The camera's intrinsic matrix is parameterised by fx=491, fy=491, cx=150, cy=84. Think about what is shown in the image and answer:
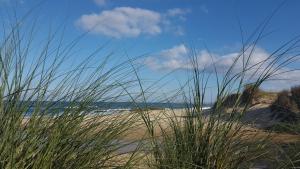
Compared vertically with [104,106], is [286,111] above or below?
above

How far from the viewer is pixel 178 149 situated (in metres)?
3.26

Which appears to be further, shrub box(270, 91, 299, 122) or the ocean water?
shrub box(270, 91, 299, 122)

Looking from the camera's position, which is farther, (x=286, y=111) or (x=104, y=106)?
(x=286, y=111)

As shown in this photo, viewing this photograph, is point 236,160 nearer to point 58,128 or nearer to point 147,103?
point 147,103

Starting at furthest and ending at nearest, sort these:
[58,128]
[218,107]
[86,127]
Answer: [218,107]
[86,127]
[58,128]

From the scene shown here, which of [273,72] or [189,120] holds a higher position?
[273,72]

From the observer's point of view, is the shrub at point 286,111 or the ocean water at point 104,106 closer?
the ocean water at point 104,106

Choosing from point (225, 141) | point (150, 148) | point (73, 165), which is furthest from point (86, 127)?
point (225, 141)

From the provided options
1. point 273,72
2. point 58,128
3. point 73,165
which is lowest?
point 73,165

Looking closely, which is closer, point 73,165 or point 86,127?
point 73,165

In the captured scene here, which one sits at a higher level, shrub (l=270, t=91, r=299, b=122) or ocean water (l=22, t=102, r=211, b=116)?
shrub (l=270, t=91, r=299, b=122)

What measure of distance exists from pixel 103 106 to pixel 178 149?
0.59 metres

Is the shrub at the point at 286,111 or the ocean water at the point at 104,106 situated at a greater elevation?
the shrub at the point at 286,111

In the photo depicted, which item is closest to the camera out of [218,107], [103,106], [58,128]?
[58,128]
